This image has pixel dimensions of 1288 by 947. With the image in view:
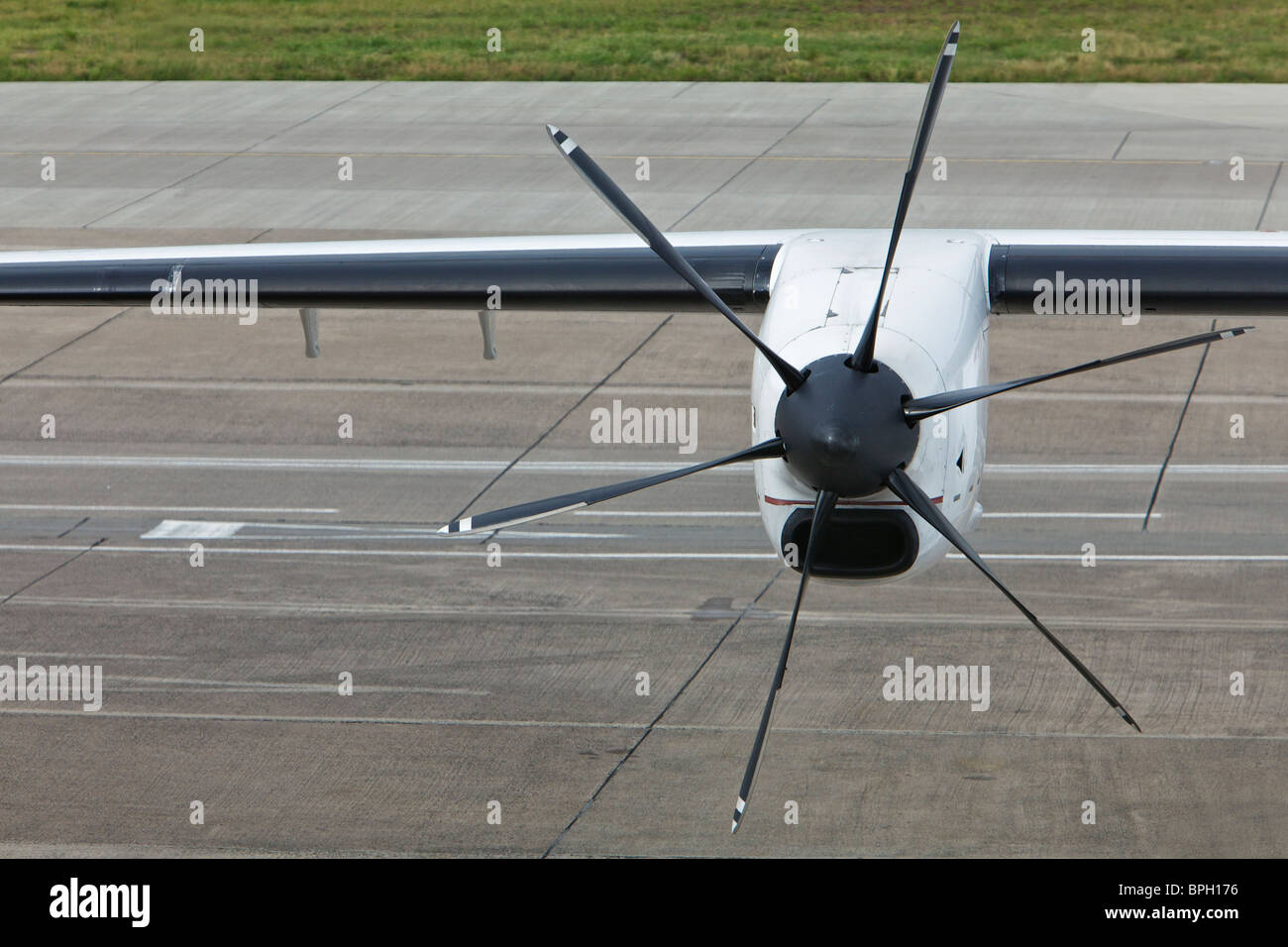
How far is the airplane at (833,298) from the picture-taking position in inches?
310

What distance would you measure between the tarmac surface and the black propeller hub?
2707 millimetres

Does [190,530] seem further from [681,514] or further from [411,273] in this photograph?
[411,273]

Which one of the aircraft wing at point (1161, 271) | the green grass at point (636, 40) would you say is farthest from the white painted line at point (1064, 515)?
the green grass at point (636, 40)

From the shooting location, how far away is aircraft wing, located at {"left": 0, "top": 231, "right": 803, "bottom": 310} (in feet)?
35.0

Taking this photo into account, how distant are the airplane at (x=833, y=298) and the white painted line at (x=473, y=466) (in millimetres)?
3229

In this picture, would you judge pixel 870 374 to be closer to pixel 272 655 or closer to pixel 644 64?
pixel 272 655

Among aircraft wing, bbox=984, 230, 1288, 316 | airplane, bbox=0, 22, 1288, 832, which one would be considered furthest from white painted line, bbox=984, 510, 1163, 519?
aircraft wing, bbox=984, 230, 1288, 316

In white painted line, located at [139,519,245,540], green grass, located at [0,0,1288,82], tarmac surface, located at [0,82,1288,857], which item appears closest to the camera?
tarmac surface, located at [0,82,1288,857]

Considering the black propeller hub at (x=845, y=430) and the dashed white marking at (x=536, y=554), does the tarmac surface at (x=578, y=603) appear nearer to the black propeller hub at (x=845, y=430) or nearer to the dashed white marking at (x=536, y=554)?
the dashed white marking at (x=536, y=554)

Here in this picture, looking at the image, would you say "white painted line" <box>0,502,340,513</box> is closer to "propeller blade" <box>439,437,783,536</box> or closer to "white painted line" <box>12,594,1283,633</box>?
"white painted line" <box>12,594,1283,633</box>

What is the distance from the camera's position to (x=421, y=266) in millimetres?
10961

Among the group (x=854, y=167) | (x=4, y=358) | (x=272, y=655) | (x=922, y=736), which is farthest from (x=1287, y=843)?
(x=854, y=167)

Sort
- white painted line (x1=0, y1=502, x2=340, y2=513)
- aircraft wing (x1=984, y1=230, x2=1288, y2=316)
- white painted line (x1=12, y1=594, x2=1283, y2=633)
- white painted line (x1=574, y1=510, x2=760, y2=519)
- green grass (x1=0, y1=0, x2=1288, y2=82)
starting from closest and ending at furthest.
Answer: aircraft wing (x1=984, y1=230, x2=1288, y2=316) → white painted line (x1=12, y1=594, x2=1283, y2=633) → white painted line (x1=574, y1=510, x2=760, y2=519) → white painted line (x1=0, y1=502, x2=340, y2=513) → green grass (x1=0, y1=0, x2=1288, y2=82)

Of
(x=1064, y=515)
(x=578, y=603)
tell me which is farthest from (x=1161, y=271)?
(x=578, y=603)
